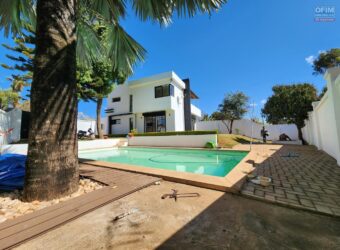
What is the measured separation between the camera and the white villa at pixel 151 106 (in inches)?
666

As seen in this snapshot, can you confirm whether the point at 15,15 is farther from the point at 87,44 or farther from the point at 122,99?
the point at 122,99

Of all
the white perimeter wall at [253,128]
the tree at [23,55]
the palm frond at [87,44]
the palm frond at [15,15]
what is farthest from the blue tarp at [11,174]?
the white perimeter wall at [253,128]

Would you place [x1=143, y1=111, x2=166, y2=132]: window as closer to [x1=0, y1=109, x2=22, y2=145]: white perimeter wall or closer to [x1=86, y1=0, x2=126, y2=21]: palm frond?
[x1=0, y1=109, x2=22, y2=145]: white perimeter wall

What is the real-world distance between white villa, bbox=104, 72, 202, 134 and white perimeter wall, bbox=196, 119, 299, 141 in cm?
563

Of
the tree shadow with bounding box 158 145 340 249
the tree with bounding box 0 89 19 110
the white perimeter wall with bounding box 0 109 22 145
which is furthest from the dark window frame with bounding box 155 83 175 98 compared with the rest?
the tree with bounding box 0 89 19 110

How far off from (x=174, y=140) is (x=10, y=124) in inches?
455

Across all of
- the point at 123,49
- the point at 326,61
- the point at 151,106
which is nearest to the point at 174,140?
the point at 151,106

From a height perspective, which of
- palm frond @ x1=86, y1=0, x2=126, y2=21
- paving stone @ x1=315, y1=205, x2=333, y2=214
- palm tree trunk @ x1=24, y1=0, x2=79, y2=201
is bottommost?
paving stone @ x1=315, y1=205, x2=333, y2=214

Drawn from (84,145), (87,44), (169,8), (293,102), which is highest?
(169,8)

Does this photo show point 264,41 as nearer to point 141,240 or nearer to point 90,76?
point 141,240

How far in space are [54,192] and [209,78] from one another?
24.9 metres

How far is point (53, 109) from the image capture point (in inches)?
111

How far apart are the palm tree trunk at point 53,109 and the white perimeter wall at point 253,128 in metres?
17.2

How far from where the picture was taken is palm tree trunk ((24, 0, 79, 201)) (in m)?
2.69
